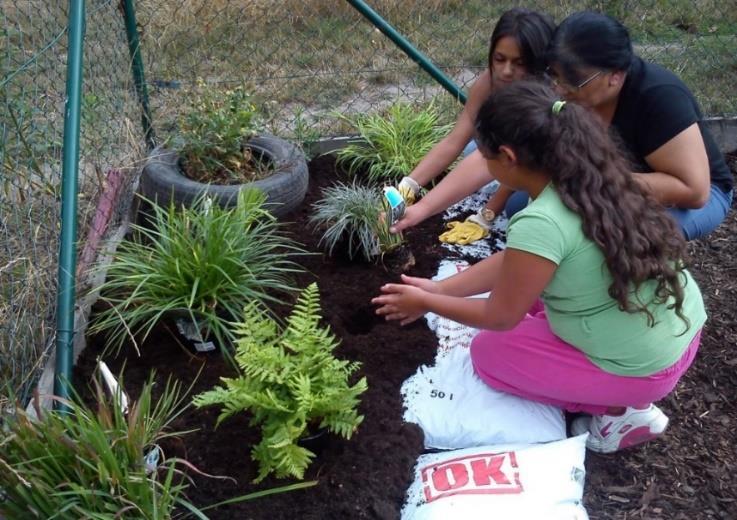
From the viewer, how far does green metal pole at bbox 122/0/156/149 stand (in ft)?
11.4

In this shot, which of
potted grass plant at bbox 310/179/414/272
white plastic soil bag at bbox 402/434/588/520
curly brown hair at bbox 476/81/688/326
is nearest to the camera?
curly brown hair at bbox 476/81/688/326

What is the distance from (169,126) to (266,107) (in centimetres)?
86

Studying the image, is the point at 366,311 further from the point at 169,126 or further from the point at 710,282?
the point at 169,126

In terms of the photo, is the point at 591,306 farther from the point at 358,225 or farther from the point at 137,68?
the point at 137,68

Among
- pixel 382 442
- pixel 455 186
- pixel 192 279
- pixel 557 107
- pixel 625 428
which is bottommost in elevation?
pixel 625 428

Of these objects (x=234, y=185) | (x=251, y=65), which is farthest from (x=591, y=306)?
(x=251, y=65)

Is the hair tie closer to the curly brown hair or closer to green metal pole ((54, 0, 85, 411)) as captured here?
the curly brown hair

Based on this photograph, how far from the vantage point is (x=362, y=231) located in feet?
9.78

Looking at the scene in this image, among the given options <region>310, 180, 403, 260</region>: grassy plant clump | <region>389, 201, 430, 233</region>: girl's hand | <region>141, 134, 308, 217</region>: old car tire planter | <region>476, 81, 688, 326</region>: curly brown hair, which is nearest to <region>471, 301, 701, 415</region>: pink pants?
<region>476, 81, 688, 326</region>: curly brown hair

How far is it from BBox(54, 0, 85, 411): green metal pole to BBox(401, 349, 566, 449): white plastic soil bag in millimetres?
1085

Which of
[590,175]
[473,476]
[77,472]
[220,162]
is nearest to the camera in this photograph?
[77,472]

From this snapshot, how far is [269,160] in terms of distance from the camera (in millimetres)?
3547

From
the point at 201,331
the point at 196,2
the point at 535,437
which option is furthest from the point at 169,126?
the point at 535,437

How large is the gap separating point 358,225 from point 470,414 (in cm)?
102
